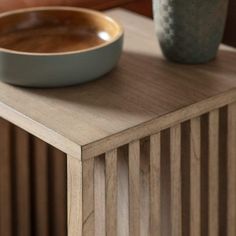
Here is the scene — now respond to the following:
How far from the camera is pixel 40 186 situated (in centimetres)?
163

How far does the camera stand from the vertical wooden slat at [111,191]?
1122mm

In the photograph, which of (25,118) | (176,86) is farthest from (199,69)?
(25,118)

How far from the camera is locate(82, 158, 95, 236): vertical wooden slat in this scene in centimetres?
108

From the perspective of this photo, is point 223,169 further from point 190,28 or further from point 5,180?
point 5,180

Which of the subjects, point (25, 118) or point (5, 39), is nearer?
point (25, 118)

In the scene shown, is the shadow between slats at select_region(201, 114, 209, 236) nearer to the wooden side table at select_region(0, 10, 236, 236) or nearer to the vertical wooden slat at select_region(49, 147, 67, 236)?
the wooden side table at select_region(0, 10, 236, 236)

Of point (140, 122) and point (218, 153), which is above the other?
point (140, 122)

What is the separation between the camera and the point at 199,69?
4.29ft

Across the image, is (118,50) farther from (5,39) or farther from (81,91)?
(5,39)

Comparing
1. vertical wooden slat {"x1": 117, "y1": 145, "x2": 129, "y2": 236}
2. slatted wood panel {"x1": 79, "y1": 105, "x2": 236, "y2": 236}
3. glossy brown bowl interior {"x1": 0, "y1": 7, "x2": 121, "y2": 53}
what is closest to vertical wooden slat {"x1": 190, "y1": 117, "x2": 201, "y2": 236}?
slatted wood panel {"x1": 79, "y1": 105, "x2": 236, "y2": 236}

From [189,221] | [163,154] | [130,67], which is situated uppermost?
[130,67]

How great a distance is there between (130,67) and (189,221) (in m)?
0.26

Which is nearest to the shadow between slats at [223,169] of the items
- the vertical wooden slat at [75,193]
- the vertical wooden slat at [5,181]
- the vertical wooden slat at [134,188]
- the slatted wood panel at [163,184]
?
the slatted wood panel at [163,184]

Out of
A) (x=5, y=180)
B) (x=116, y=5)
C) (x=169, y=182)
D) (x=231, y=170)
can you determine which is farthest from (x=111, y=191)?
(x=116, y=5)
